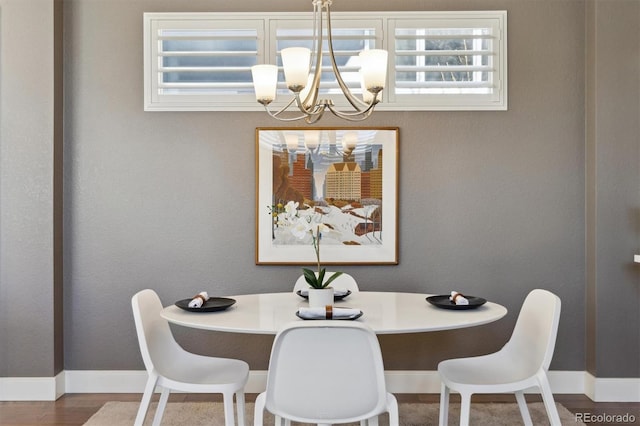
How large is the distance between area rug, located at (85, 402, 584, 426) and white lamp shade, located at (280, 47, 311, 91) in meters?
1.77

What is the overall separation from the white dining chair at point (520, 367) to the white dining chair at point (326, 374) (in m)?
0.56

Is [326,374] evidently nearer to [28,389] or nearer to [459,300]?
[459,300]

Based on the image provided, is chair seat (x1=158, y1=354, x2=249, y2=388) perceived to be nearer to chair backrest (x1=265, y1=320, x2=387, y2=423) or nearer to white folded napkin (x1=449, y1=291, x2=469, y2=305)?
chair backrest (x1=265, y1=320, x2=387, y2=423)

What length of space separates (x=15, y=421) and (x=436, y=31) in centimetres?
328

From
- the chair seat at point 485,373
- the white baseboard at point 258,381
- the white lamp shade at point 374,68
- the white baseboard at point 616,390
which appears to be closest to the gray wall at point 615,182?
the white baseboard at point 616,390

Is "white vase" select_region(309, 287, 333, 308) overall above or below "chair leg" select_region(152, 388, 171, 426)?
above

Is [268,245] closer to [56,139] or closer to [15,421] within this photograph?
[56,139]

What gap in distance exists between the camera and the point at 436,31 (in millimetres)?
3344

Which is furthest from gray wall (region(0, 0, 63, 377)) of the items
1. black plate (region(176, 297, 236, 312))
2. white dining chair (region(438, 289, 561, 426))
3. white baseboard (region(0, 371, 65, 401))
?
white dining chair (region(438, 289, 561, 426))

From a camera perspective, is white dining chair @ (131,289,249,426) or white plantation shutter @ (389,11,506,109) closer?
white dining chair @ (131,289,249,426)

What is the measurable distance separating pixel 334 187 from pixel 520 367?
5.01 ft

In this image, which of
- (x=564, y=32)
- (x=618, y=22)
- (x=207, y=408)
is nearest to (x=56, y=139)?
(x=207, y=408)

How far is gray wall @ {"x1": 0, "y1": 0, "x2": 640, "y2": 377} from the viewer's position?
Answer: 131 inches

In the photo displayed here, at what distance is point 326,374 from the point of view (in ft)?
5.64
